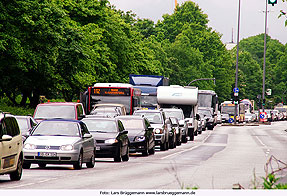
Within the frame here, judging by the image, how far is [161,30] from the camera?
130250 millimetres

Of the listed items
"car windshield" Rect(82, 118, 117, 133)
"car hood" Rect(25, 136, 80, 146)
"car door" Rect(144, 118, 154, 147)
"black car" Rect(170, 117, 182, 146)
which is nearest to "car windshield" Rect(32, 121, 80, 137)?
"car hood" Rect(25, 136, 80, 146)

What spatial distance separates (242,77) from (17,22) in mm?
112367

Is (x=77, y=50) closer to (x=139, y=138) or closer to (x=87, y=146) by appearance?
(x=139, y=138)

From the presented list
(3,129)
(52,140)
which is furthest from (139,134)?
(3,129)

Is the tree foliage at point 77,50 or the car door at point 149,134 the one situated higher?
the tree foliage at point 77,50

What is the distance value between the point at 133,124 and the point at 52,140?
896 cm

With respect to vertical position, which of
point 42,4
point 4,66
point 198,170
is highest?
point 42,4

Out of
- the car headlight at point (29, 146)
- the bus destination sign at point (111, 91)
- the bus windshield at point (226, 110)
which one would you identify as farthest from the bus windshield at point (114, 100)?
the bus windshield at point (226, 110)

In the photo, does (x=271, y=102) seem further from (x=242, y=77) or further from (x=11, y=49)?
(x=11, y=49)

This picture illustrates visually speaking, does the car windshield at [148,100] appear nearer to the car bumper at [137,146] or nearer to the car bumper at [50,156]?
the car bumper at [137,146]

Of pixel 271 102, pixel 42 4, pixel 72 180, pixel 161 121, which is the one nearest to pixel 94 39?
pixel 42 4

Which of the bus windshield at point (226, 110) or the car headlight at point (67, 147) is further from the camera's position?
the bus windshield at point (226, 110)

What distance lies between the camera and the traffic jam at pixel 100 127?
1998 cm

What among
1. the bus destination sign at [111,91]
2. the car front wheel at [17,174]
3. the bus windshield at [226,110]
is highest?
the bus destination sign at [111,91]
